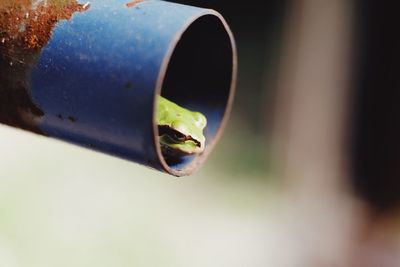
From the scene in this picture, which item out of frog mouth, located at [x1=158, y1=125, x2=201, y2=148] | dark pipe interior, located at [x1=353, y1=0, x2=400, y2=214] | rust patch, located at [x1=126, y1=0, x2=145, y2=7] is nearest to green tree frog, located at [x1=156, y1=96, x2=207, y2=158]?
frog mouth, located at [x1=158, y1=125, x2=201, y2=148]

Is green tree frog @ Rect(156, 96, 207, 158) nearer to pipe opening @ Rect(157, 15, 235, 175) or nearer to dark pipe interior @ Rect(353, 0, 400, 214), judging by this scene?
pipe opening @ Rect(157, 15, 235, 175)

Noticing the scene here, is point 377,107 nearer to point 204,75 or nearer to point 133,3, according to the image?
point 204,75

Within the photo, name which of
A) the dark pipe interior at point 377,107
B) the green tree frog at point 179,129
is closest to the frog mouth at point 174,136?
the green tree frog at point 179,129

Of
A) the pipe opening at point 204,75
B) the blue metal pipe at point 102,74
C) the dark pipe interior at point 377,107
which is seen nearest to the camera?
the blue metal pipe at point 102,74

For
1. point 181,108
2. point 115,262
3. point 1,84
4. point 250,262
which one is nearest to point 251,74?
point 250,262

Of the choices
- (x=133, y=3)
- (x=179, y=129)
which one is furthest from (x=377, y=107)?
(x=133, y=3)

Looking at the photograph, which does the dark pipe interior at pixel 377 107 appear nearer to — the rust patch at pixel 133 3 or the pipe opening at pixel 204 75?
the pipe opening at pixel 204 75

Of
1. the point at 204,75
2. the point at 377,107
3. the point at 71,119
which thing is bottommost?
the point at 71,119
